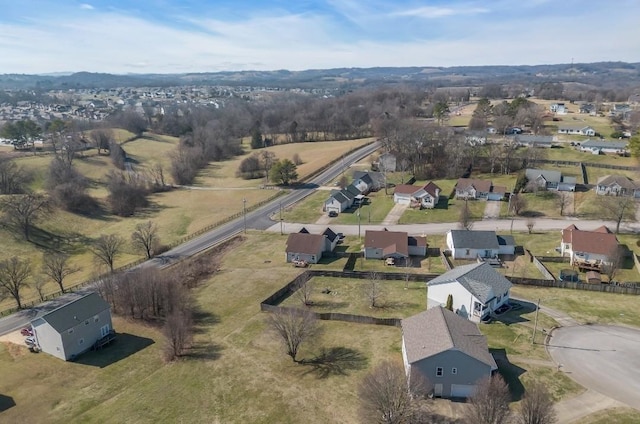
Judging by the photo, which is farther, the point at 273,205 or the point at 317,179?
the point at 317,179

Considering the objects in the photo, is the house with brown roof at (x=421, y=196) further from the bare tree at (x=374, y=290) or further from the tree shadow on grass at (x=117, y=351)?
the tree shadow on grass at (x=117, y=351)

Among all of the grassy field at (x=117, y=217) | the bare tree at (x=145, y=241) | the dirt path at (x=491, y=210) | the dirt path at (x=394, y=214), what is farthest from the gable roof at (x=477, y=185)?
the bare tree at (x=145, y=241)

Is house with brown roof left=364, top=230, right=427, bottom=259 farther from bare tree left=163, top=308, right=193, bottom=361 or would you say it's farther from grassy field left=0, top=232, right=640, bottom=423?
bare tree left=163, top=308, right=193, bottom=361

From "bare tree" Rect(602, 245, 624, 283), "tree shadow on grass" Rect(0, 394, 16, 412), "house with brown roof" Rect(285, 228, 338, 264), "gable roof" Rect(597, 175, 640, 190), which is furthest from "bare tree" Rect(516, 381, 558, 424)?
"gable roof" Rect(597, 175, 640, 190)

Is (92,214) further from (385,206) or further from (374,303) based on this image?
(374,303)

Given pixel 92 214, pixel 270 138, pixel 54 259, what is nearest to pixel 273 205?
pixel 92 214
